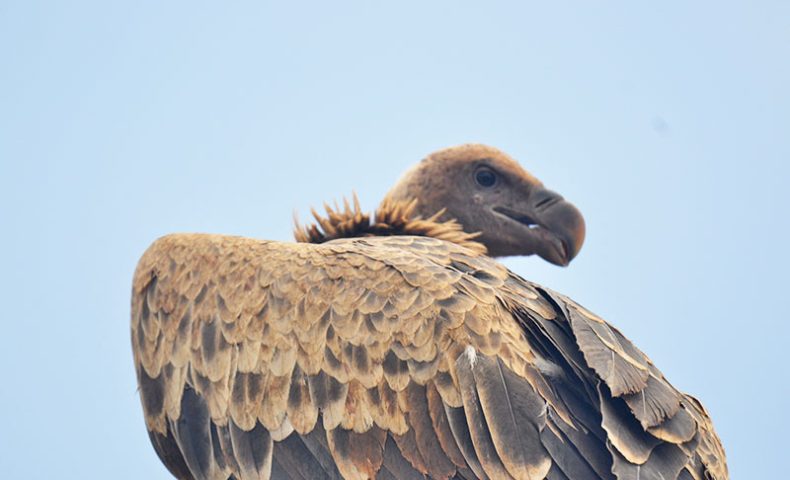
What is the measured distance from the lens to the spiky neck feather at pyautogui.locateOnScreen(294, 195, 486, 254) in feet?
22.8

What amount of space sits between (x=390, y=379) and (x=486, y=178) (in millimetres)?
3273

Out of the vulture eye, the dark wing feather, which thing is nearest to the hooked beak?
the vulture eye

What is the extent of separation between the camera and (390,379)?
15.9ft

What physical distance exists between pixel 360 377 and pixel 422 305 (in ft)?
1.23

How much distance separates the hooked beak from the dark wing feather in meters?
1.95

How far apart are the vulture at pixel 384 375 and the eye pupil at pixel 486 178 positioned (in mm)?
2089

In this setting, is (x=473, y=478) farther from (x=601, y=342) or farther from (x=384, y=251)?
(x=384, y=251)

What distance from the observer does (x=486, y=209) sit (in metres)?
7.82

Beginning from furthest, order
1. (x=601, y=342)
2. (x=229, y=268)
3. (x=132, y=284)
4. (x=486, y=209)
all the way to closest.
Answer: (x=486, y=209) < (x=132, y=284) < (x=229, y=268) < (x=601, y=342)

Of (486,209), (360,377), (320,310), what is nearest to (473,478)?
(360,377)

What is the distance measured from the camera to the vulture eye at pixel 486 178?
7.91 m

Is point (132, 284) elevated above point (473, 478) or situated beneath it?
elevated above

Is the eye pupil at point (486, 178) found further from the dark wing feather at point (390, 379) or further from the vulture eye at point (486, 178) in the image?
the dark wing feather at point (390, 379)

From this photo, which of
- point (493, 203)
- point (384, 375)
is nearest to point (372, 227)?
point (493, 203)
